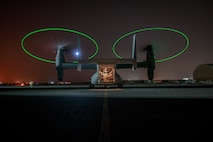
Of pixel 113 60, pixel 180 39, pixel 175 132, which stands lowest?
pixel 175 132

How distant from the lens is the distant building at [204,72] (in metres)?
76.3

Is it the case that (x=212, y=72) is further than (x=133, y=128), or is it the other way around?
(x=212, y=72)

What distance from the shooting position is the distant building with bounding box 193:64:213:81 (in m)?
76.3

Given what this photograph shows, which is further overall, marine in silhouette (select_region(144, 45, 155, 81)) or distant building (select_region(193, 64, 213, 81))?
distant building (select_region(193, 64, 213, 81))

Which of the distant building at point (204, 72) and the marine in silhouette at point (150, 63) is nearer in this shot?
the marine in silhouette at point (150, 63)

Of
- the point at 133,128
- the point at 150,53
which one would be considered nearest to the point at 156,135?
the point at 133,128

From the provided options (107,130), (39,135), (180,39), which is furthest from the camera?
(180,39)

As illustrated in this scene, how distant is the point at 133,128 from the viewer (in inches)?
175

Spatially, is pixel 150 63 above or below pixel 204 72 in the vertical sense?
below

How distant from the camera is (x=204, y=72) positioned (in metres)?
80.4

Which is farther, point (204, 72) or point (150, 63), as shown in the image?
point (204, 72)

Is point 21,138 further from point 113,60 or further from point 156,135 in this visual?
point 113,60

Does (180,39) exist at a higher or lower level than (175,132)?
higher

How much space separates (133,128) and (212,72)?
3048 inches
